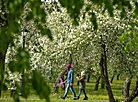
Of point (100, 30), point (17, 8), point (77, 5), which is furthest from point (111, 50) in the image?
point (17, 8)

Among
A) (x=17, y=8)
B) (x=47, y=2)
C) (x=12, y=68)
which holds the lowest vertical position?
(x=12, y=68)

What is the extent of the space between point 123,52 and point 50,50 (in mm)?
7205

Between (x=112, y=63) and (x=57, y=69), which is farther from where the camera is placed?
(x=57, y=69)

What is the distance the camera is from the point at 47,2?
21.7 m

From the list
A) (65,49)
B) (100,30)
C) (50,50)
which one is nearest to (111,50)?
(100,30)

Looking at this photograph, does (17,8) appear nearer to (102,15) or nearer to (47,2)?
(102,15)

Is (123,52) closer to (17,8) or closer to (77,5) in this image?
(77,5)

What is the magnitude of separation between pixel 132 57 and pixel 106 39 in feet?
9.36

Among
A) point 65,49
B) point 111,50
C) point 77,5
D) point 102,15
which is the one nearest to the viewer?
point 77,5

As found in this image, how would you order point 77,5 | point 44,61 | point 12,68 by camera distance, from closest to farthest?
1. point 12,68
2. point 77,5
3. point 44,61

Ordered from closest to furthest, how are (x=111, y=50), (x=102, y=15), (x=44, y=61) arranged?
(x=102, y=15), (x=111, y=50), (x=44, y=61)

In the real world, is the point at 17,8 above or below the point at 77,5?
below

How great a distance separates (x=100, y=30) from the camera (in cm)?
1577

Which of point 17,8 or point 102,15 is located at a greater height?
point 102,15
